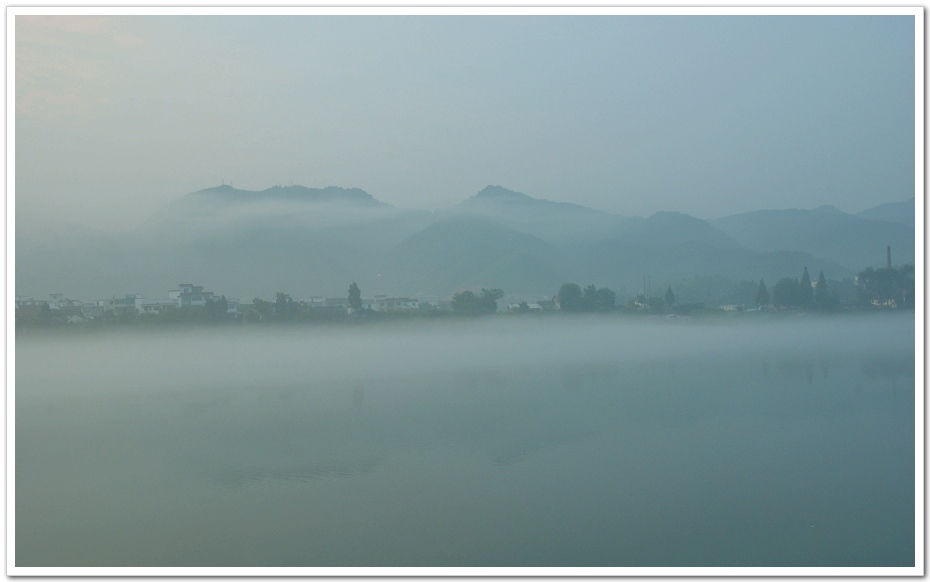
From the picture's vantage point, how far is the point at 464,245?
1329 cm

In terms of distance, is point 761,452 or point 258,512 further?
point 761,452

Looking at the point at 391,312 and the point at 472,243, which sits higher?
the point at 472,243

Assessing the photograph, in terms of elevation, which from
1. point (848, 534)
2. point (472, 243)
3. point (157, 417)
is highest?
point (472, 243)

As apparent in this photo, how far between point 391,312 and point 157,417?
14.8 ft

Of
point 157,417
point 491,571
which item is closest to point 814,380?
point 491,571

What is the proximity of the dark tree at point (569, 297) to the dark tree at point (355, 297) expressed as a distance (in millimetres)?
3705

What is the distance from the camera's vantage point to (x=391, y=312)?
33.4ft

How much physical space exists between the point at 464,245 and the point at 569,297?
2.64 m

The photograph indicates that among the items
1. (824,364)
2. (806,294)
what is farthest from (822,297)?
(824,364)

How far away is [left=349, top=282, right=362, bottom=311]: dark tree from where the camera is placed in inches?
403

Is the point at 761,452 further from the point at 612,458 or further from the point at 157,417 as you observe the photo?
the point at 157,417

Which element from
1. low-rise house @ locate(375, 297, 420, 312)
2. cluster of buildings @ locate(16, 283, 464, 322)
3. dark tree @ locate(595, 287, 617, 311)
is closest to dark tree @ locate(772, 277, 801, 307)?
dark tree @ locate(595, 287, 617, 311)

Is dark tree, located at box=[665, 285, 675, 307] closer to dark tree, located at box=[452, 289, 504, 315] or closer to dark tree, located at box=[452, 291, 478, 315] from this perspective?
dark tree, located at box=[452, 289, 504, 315]

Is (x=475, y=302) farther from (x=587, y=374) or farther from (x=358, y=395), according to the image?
(x=358, y=395)
